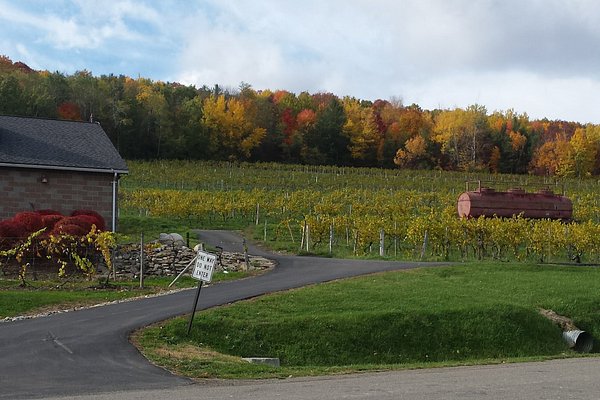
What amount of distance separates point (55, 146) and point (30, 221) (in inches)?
228

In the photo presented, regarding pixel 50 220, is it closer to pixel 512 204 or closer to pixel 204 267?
pixel 204 267

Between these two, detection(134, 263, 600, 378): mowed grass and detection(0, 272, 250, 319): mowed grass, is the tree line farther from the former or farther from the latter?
detection(134, 263, 600, 378): mowed grass

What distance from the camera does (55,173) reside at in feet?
89.8

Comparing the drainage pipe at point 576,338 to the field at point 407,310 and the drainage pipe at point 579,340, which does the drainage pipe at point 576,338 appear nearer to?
the drainage pipe at point 579,340

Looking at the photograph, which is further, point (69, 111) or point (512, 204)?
point (69, 111)

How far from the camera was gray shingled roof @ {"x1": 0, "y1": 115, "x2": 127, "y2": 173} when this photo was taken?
27219 mm

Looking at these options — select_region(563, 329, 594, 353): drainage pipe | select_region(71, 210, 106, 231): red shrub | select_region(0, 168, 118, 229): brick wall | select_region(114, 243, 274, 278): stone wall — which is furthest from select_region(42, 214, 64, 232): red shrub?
select_region(563, 329, 594, 353): drainage pipe

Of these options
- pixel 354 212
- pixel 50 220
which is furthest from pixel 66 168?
pixel 354 212

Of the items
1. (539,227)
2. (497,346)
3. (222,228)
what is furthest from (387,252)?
(497,346)

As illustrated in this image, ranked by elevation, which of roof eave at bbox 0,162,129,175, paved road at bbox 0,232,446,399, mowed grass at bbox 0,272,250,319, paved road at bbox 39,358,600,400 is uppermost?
roof eave at bbox 0,162,129,175

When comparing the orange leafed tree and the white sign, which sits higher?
the orange leafed tree

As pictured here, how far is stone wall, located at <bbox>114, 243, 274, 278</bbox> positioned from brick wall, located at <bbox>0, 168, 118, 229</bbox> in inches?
120

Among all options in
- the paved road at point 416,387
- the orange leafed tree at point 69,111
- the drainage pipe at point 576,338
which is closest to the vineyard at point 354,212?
the drainage pipe at point 576,338

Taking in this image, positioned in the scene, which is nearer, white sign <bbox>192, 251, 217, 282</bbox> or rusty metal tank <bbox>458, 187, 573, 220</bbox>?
white sign <bbox>192, 251, 217, 282</bbox>
